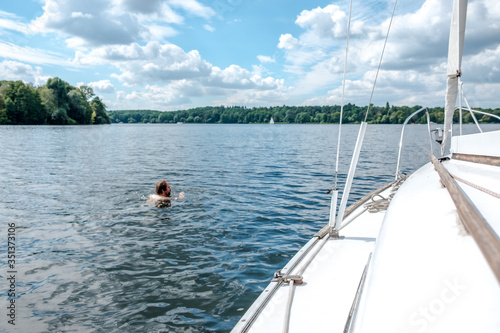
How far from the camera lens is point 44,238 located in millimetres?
7422

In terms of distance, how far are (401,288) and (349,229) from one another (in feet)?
11.4

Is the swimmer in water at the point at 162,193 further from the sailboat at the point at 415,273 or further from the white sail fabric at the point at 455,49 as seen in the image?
the white sail fabric at the point at 455,49

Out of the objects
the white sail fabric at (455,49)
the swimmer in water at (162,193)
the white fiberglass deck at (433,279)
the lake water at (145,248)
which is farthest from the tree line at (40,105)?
the white fiberglass deck at (433,279)

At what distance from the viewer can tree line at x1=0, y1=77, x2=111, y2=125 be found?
8850 cm

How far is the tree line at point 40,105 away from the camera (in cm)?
8850

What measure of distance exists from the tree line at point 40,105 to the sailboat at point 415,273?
102129 millimetres

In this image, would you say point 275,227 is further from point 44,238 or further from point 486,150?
point 486,150

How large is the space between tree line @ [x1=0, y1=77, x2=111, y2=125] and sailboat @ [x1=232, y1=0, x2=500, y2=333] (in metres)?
102

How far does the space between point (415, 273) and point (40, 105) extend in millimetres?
106562

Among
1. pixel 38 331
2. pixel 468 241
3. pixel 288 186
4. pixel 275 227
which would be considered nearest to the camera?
pixel 468 241

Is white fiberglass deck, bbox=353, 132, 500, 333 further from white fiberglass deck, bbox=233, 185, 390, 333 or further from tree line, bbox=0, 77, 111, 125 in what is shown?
tree line, bbox=0, 77, 111, 125

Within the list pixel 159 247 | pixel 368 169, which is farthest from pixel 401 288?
pixel 368 169

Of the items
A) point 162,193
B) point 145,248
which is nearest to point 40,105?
point 162,193

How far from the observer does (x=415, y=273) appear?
67.7 inches
